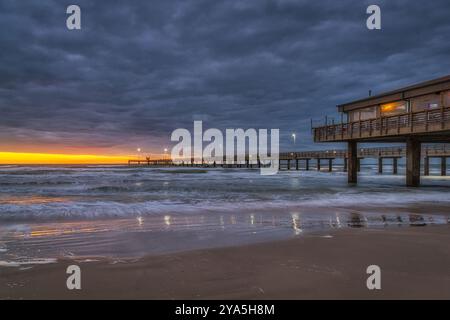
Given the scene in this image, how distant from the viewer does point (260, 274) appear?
5.49 meters

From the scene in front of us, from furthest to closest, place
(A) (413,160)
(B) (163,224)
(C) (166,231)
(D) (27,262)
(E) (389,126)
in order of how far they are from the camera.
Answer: (A) (413,160) < (E) (389,126) < (B) (163,224) < (C) (166,231) < (D) (27,262)

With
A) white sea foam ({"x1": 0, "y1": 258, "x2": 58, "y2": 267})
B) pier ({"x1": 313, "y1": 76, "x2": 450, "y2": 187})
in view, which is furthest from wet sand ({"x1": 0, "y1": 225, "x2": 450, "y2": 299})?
pier ({"x1": 313, "y1": 76, "x2": 450, "y2": 187})

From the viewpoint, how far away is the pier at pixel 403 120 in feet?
72.4

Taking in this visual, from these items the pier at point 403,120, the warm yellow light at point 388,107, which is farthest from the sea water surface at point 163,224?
the warm yellow light at point 388,107

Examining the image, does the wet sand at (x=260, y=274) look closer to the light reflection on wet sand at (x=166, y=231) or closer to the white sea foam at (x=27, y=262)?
the white sea foam at (x=27, y=262)

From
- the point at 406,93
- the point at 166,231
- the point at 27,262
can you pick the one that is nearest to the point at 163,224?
the point at 166,231

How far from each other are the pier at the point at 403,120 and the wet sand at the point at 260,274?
56.6 feet

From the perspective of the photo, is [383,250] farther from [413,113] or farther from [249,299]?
[413,113]

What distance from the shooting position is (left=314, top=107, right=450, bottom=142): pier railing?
21.3m

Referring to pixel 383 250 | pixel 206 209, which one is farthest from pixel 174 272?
pixel 206 209

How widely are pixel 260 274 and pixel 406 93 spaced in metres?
24.2

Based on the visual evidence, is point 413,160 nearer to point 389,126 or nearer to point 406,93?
point 389,126

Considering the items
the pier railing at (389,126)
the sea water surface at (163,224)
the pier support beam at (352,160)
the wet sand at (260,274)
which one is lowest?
the sea water surface at (163,224)
